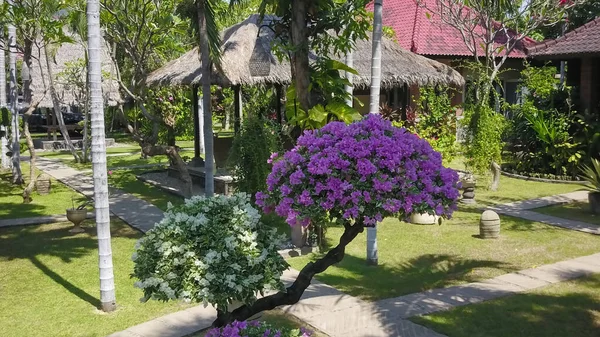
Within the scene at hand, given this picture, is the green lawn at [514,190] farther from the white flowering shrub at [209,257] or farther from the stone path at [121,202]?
the white flowering shrub at [209,257]

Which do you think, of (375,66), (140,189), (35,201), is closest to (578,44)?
(375,66)

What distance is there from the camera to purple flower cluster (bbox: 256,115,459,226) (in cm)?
441

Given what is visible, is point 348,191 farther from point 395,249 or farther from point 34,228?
point 34,228

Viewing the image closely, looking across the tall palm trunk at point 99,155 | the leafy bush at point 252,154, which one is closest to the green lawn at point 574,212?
the leafy bush at point 252,154

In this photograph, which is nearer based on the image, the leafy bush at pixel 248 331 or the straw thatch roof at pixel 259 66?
the leafy bush at pixel 248 331

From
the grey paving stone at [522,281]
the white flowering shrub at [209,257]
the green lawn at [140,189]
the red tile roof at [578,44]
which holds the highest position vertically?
the red tile roof at [578,44]

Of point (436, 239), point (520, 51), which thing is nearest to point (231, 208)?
point (436, 239)

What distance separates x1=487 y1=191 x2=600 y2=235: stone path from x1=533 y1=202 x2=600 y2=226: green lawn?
0.21 m

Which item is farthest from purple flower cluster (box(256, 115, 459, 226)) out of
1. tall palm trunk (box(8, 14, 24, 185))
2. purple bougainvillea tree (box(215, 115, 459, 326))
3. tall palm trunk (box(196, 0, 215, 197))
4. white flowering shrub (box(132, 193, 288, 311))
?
tall palm trunk (box(8, 14, 24, 185))

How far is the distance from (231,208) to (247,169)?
6.34 metres

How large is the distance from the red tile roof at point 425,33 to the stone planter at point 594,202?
45.9 ft

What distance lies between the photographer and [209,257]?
167 inches

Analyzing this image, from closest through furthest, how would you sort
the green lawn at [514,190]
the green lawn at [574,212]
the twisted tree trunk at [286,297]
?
1. the twisted tree trunk at [286,297]
2. the green lawn at [574,212]
3. the green lawn at [514,190]

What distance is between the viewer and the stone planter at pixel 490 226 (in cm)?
1048
